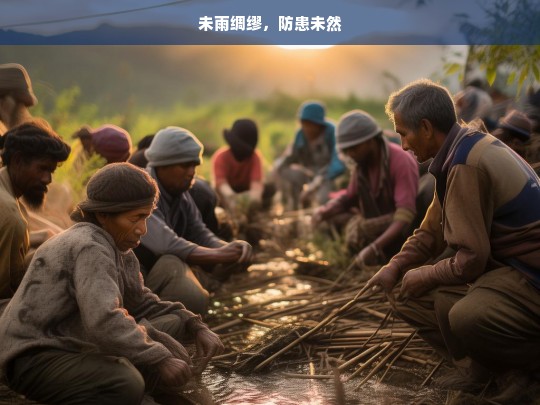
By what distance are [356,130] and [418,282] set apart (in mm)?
2775

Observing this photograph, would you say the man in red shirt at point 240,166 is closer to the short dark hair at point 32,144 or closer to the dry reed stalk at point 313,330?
the dry reed stalk at point 313,330

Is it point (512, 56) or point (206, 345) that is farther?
point (512, 56)

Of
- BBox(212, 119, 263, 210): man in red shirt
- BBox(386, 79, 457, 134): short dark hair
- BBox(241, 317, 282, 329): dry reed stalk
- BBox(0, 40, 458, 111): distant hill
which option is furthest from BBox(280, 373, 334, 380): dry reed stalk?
BBox(0, 40, 458, 111): distant hill

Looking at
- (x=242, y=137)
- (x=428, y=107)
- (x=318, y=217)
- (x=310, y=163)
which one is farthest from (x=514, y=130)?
(x=310, y=163)

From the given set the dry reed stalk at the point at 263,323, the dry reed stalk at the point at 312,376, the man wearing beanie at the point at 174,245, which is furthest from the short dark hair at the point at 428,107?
the dry reed stalk at the point at 263,323

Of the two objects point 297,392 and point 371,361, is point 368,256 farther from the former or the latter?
point 297,392

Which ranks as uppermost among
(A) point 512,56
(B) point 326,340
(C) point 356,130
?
(A) point 512,56

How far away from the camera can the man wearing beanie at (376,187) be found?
6.89m

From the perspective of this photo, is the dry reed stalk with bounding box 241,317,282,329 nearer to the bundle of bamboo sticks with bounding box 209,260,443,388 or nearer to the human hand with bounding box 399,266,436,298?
the bundle of bamboo sticks with bounding box 209,260,443,388

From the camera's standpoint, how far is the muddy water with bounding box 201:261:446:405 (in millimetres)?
4281

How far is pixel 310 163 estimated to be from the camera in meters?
10.4

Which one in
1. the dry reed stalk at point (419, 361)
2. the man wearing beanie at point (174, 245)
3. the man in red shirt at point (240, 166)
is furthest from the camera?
the man in red shirt at point (240, 166)

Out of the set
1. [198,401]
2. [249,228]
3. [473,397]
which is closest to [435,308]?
[473,397]

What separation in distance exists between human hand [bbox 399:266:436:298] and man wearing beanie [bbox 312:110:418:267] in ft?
7.67
